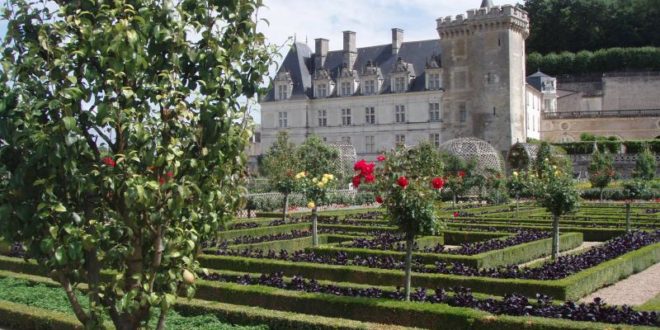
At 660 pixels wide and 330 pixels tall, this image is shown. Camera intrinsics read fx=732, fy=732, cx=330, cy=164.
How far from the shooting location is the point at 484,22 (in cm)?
4631

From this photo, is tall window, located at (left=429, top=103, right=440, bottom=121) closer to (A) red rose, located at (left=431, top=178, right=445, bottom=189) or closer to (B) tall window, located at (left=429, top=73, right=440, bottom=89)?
(B) tall window, located at (left=429, top=73, right=440, bottom=89)

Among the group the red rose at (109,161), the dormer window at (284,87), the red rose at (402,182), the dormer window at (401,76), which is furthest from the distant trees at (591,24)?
the red rose at (109,161)

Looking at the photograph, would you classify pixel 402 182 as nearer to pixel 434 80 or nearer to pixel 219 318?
pixel 219 318

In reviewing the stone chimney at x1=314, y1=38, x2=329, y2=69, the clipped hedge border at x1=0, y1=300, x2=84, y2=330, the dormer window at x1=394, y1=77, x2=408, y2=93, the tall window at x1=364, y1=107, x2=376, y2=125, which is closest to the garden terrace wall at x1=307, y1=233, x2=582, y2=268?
the clipped hedge border at x1=0, y1=300, x2=84, y2=330

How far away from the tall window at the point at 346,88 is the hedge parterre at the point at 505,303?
40.9 m

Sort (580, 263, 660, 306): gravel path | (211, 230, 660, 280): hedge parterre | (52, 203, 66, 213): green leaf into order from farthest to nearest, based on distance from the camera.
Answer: (211, 230, 660, 280): hedge parterre → (580, 263, 660, 306): gravel path → (52, 203, 66, 213): green leaf

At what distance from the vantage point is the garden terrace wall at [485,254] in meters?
13.3

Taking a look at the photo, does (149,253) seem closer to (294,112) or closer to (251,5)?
(251,5)

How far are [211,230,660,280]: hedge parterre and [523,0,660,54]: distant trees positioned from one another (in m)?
56.2

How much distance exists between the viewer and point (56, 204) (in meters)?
4.86

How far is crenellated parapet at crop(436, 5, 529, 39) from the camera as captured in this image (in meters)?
45.7

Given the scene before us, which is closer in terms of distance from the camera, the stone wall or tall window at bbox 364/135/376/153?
the stone wall

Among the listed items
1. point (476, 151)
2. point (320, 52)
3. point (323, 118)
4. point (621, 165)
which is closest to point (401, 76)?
point (323, 118)

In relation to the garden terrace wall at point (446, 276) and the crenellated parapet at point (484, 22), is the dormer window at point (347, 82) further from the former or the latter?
the garden terrace wall at point (446, 276)
